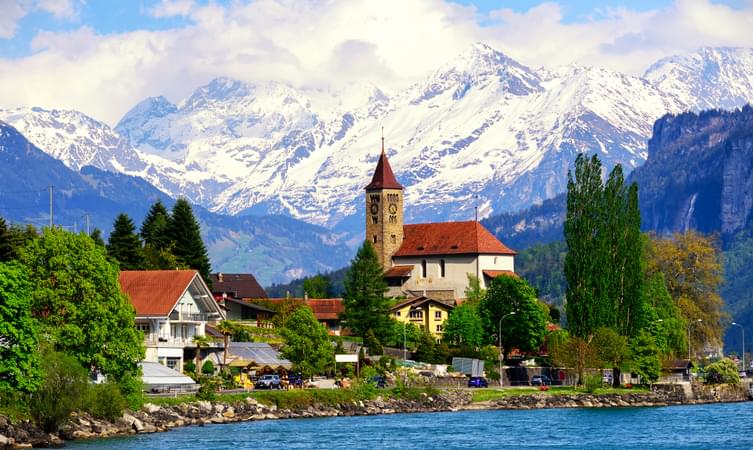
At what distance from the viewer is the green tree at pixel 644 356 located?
138 metres

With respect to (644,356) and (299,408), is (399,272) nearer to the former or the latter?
(644,356)

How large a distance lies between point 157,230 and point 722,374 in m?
59.3

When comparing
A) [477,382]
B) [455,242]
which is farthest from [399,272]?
[477,382]

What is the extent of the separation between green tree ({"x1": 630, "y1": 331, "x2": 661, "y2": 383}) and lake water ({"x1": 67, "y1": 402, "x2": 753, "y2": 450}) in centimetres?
1534

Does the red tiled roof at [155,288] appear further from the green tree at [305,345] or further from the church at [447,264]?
the church at [447,264]

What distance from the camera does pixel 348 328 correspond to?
531ft

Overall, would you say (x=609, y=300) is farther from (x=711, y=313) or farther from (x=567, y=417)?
(x=711, y=313)

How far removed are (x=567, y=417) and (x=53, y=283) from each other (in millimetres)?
42162

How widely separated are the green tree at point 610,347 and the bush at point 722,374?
1893 centimetres

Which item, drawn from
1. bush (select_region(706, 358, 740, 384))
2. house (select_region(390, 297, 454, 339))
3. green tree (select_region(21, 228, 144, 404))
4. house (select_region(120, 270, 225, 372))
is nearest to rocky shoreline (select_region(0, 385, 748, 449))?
bush (select_region(706, 358, 740, 384))

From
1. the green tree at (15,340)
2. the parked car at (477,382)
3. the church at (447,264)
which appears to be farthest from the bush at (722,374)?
the green tree at (15,340)

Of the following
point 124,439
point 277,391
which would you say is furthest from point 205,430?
point 277,391

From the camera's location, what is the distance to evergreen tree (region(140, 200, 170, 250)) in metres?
159

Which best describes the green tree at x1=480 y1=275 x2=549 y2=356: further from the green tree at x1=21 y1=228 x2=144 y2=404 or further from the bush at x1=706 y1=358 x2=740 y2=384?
the green tree at x1=21 y1=228 x2=144 y2=404
